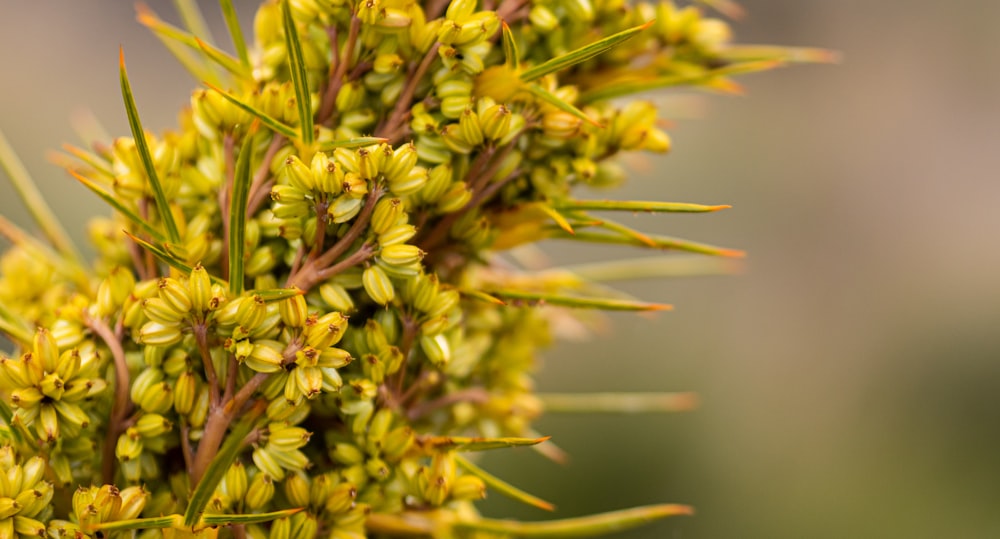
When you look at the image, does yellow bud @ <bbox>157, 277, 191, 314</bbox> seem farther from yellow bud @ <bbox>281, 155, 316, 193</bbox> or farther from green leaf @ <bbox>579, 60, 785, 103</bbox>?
green leaf @ <bbox>579, 60, 785, 103</bbox>

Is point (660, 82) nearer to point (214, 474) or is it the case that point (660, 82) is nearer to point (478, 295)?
point (478, 295)

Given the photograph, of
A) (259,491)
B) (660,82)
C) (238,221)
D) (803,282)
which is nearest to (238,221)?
(238,221)

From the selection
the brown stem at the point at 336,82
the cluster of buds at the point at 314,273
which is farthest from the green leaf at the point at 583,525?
the brown stem at the point at 336,82

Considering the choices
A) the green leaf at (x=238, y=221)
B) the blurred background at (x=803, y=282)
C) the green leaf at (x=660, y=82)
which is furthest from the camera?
the blurred background at (x=803, y=282)

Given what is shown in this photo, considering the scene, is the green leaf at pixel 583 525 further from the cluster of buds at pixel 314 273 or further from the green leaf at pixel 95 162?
the green leaf at pixel 95 162

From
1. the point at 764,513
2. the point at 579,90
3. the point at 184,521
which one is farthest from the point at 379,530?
the point at 764,513

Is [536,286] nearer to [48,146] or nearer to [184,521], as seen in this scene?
[184,521]

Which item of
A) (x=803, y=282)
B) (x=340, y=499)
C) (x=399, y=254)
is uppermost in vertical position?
(x=399, y=254)

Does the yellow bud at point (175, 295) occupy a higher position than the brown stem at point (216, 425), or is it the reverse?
the yellow bud at point (175, 295)
